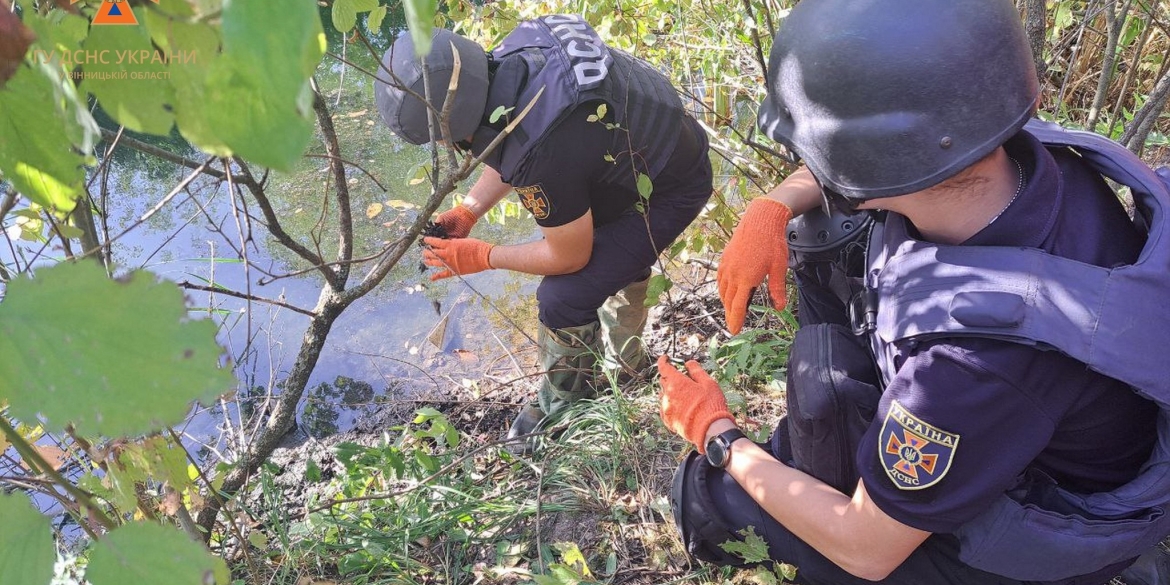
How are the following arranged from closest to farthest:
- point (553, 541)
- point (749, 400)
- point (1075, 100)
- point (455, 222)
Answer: point (553, 541), point (749, 400), point (455, 222), point (1075, 100)

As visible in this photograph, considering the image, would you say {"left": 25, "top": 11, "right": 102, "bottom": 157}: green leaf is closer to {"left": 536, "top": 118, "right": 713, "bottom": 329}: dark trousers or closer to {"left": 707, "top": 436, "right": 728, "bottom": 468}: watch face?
{"left": 707, "top": 436, "right": 728, "bottom": 468}: watch face

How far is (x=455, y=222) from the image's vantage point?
296 centimetres

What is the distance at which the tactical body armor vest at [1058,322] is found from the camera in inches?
43.6

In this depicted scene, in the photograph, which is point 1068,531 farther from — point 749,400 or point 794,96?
point 749,400

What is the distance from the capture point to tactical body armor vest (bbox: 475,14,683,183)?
220 centimetres

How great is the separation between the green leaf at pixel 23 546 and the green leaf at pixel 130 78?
0.85 feet

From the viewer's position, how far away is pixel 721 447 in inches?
71.4

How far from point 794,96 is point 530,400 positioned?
208 centimetres

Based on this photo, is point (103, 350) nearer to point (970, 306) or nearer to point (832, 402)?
point (970, 306)

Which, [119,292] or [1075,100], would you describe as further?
[1075,100]

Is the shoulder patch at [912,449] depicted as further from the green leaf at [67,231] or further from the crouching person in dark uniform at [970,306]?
the green leaf at [67,231]

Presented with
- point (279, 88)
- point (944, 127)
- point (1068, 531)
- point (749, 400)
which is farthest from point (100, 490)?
point (749, 400)

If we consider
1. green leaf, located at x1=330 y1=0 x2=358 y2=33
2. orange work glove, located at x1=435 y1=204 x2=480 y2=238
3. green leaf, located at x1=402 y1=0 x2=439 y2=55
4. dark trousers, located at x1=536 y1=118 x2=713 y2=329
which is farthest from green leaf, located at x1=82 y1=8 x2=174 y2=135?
orange work glove, located at x1=435 y1=204 x2=480 y2=238

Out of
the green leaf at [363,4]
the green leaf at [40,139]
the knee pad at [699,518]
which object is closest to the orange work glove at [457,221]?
the knee pad at [699,518]
